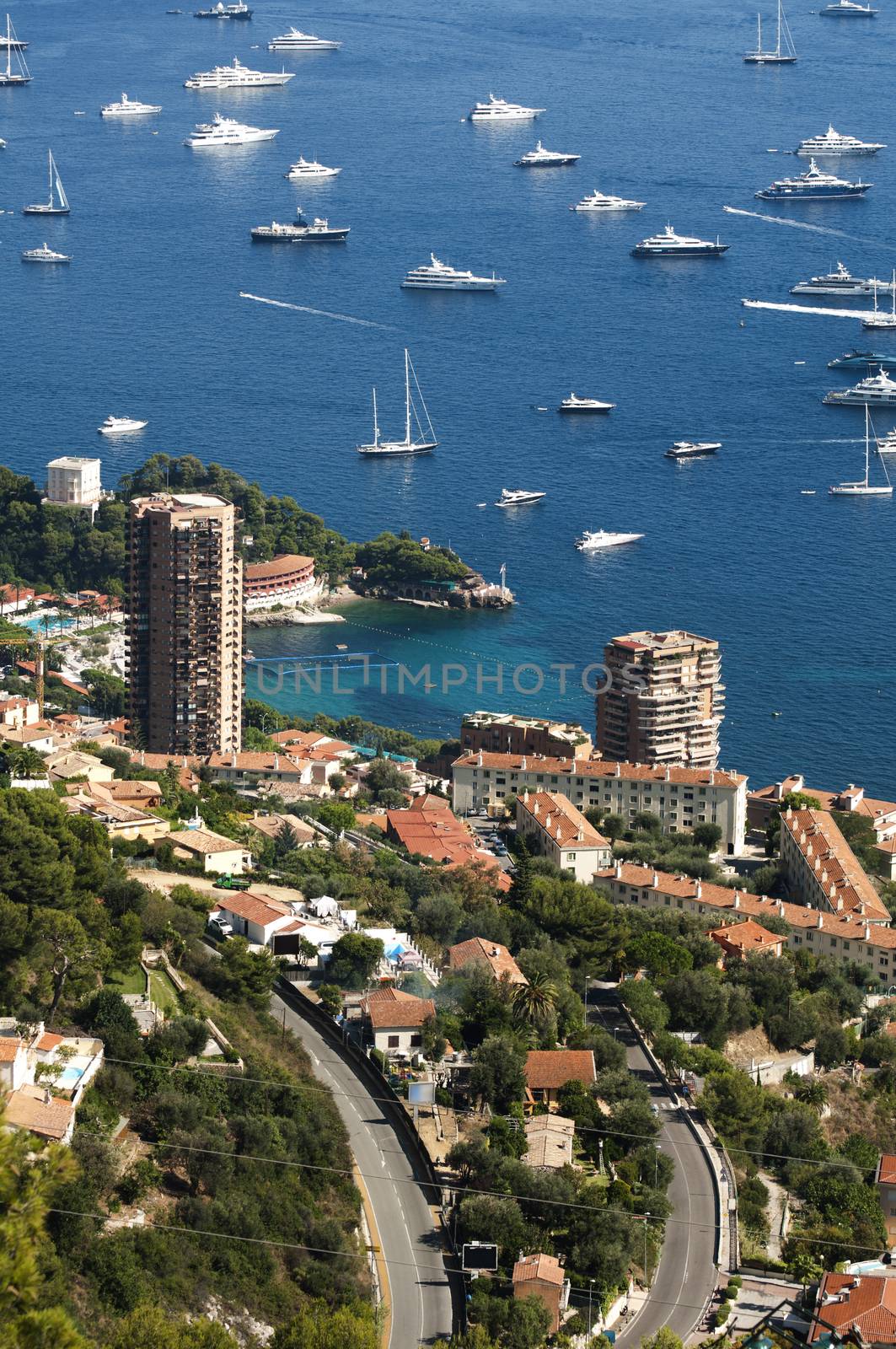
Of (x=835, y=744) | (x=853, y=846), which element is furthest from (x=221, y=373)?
(x=853, y=846)

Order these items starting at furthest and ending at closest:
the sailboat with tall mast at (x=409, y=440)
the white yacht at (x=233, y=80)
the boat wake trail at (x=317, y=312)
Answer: the white yacht at (x=233, y=80) → the boat wake trail at (x=317, y=312) → the sailboat with tall mast at (x=409, y=440)

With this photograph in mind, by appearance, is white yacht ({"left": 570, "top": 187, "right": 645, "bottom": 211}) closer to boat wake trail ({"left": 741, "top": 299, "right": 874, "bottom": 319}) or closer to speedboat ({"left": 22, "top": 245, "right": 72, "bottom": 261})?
boat wake trail ({"left": 741, "top": 299, "right": 874, "bottom": 319})

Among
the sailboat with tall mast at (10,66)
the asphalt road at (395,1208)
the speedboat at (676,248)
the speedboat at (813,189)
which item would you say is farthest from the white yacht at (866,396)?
the sailboat with tall mast at (10,66)

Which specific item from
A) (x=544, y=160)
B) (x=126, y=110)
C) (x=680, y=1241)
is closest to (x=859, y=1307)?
(x=680, y=1241)

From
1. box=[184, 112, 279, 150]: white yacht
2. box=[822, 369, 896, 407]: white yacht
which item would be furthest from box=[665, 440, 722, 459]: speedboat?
box=[184, 112, 279, 150]: white yacht

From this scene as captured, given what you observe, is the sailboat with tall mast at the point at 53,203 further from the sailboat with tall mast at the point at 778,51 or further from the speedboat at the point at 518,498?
the speedboat at the point at 518,498

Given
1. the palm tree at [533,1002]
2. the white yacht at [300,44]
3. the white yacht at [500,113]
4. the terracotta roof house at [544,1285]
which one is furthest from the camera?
the white yacht at [300,44]

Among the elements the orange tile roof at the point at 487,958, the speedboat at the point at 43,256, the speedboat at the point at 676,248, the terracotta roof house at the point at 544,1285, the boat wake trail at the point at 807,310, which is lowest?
the terracotta roof house at the point at 544,1285
